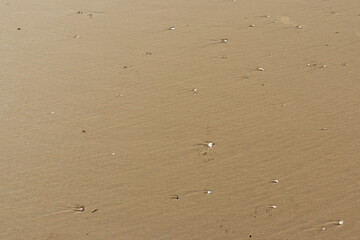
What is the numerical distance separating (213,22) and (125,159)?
13.8ft

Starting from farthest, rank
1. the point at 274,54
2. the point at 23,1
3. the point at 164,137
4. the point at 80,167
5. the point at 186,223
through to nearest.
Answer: the point at 23,1 < the point at 274,54 < the point at 164,137 < the point at 80,167 < the point at 186,223

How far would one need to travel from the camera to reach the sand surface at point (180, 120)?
204 inches

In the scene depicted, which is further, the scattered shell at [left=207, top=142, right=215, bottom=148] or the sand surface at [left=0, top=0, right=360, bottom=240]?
the scattered shell at [left=207, top=142, right=215, bottom=148]

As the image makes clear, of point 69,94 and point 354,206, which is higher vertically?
point 69,94

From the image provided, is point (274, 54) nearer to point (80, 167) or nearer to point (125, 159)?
point (125, 159)

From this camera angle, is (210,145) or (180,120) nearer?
(210,145)

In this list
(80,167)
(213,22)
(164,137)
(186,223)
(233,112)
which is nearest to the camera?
(186,223)

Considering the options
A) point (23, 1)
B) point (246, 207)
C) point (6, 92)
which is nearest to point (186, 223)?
point (246, 207)

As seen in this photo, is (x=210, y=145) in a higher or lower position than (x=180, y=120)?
lower

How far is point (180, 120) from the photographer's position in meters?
6.56

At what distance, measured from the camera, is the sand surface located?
519 centimetres

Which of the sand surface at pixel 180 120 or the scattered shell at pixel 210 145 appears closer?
the sand surface at pixel 180 120

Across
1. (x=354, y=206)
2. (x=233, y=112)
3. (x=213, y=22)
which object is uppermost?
(x=213, y=22)

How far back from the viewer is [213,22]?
890 cm
